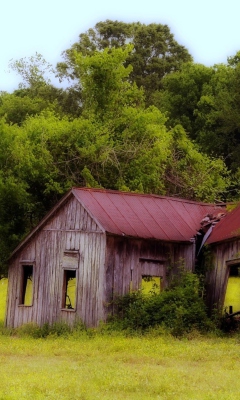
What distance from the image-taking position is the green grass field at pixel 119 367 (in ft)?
46.3

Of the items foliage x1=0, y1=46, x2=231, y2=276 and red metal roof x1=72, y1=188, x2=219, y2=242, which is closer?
red metal roof x1=72, y1=188, x2=219, y2=242

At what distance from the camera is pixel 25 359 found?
1955 centimetres

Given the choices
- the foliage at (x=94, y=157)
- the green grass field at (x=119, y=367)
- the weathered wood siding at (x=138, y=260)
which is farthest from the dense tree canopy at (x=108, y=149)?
the green grass field at (x=119, y=367)

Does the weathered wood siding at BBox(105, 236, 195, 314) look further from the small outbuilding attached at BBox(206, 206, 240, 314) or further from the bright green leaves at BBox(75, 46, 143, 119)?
the bright green leaves at BBox(75, 46, 143, 119)

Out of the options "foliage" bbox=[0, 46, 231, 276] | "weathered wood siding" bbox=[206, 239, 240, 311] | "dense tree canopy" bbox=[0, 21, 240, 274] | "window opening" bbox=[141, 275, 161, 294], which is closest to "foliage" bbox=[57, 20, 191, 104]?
"dense tree canopy" bbox=[0, 21, 240, 274]

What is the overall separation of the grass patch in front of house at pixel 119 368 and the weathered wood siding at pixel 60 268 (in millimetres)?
1964

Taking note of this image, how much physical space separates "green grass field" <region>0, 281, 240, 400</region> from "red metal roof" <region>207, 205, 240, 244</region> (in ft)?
12.1

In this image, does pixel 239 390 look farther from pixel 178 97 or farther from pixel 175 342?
pixel 178 97

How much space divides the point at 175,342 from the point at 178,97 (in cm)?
3424

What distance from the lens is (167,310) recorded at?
25453mm

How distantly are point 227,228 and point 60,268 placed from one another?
5.94 metres

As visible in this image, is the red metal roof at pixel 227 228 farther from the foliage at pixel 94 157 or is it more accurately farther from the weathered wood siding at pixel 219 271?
the foliage at pixel 94 157

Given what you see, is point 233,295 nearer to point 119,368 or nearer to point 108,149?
point 108,149

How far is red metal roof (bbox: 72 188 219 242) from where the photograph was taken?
89.5ft
